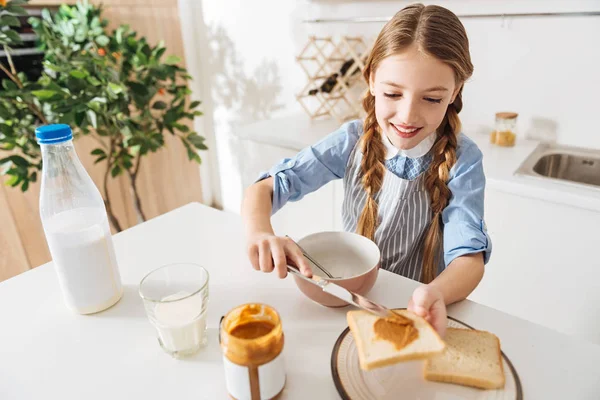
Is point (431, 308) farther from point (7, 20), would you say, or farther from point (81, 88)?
point (7, 20)

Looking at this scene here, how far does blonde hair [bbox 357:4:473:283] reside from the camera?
2.57 ft

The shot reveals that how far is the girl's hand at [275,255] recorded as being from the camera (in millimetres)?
716

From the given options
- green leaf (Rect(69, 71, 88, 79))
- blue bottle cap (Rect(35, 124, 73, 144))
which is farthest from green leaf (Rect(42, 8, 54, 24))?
blue bottle cap (Rect(35, 124, 73, 144))

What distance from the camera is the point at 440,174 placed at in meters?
0.92

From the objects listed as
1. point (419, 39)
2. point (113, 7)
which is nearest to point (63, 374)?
point (419, 39)

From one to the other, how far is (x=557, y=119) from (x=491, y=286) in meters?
0.69

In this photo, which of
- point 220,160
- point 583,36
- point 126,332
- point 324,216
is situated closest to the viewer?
point 126,332

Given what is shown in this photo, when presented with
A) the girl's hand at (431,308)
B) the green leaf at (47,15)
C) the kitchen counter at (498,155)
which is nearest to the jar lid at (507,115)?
the kitchen counter at (498,155)

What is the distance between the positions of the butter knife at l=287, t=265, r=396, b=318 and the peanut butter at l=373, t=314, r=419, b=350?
0.01 m

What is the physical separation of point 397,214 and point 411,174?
102 millimetres

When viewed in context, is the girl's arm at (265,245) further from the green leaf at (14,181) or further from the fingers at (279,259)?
the green leaf at (14,181)

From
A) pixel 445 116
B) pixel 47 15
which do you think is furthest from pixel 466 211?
pixel 47 15

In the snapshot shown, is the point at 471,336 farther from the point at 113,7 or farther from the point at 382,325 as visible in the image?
the point at 113,7

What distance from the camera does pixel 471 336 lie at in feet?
2.05
